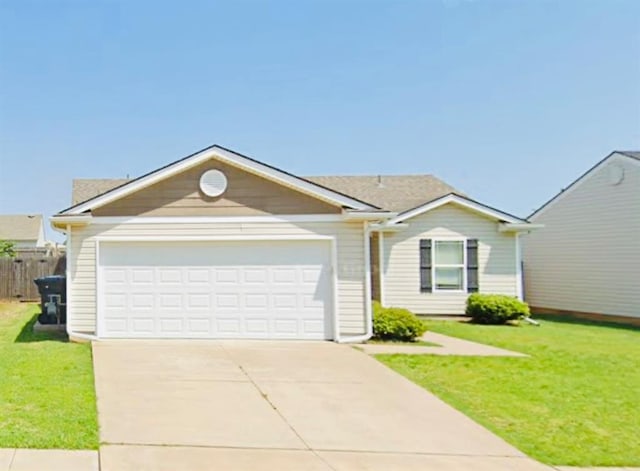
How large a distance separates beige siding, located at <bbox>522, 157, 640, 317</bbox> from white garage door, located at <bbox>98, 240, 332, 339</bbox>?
11426 millimetres

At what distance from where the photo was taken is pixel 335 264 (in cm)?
1257

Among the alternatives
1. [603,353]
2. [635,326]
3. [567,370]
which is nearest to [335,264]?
[567,370]

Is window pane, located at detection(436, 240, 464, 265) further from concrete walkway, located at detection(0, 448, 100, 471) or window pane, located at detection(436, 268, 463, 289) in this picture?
concrete walkway, located at detection(0, 448, 100, 471)

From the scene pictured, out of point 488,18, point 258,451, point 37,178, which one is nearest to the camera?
point 258,451

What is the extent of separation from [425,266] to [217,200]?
8288mm

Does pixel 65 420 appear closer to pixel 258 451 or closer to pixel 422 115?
pixel 258 451

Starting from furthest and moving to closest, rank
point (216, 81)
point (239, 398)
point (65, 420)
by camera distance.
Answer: point (216, 81), point (239, 398), point (65, 420)

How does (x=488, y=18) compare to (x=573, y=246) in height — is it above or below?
above

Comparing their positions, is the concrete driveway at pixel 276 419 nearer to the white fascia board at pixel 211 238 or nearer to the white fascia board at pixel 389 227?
the white fascia board at pixel 211 238

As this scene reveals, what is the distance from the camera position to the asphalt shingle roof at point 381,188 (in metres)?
20.4

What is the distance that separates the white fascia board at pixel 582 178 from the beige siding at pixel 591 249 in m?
0.04

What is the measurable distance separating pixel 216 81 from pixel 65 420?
43.0ft

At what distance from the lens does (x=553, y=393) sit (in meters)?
8.35

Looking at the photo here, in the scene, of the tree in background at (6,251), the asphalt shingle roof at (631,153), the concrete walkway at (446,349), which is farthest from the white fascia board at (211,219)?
the tree in background at (6,251)
